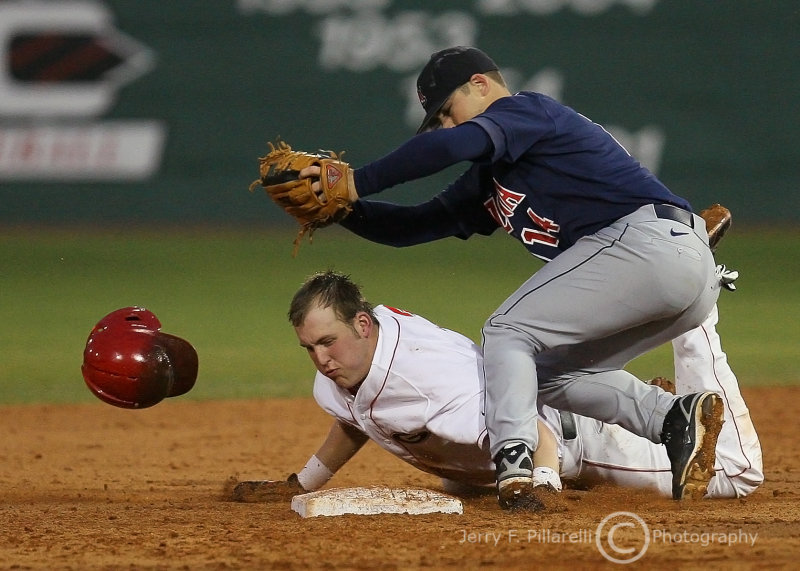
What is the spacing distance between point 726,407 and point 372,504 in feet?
4.65

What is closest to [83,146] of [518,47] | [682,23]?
[518,47]

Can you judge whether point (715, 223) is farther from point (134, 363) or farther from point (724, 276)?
point (134, 363)

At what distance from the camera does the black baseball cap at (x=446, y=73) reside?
388 centimetres

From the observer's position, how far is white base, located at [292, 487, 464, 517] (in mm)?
3662

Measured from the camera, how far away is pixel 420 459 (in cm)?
395

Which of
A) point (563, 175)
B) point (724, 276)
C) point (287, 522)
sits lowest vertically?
point (287, 522)

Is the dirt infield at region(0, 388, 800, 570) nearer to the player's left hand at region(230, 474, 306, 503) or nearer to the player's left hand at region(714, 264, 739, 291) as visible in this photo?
the player's left hand at region(230, 474, 306, 503)

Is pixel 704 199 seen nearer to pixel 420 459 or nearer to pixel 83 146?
pixel 83 146

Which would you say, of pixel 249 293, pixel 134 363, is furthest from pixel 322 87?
pixel 134 363

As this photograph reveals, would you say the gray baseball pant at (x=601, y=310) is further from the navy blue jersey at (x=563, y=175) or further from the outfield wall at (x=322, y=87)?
the outfield wall at (x=322, y=87)

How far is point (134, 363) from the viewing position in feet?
12.7

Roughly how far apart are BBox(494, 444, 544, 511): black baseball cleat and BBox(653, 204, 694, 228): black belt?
920 mm

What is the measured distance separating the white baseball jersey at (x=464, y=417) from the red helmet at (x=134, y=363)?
0.49m

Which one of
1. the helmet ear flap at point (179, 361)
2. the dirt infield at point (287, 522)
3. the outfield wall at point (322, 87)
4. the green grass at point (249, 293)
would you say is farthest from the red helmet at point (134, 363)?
the outfield wall at point (322, 87)
